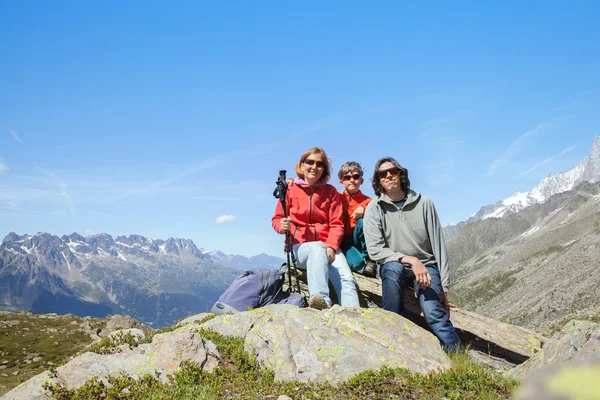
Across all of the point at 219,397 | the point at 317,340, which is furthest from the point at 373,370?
the point at 219,397

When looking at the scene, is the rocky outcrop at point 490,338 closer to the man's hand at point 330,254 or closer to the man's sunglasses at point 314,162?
the man's hand at point 330,254

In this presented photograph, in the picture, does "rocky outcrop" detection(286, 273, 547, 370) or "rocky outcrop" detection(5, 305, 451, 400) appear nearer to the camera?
"rocky outcrop" detection(5, 305, 451, 400)

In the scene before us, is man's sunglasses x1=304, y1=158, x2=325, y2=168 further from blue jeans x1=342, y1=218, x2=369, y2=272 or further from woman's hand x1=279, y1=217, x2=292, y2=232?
blue jeans x1=342, y1=218, x2=369, y2=272

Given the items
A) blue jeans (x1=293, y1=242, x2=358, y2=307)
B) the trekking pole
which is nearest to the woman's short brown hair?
the trekking pole

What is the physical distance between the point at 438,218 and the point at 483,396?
16.0ft

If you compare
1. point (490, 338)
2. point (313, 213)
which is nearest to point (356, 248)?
point (313, 213)

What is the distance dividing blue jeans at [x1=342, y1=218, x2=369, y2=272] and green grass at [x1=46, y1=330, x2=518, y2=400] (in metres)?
4.82

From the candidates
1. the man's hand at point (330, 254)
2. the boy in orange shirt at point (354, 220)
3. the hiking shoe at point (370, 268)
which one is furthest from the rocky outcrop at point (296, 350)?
the hiking shoe at point (370, 268)

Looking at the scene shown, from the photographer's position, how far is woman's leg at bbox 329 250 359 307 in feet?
35.6

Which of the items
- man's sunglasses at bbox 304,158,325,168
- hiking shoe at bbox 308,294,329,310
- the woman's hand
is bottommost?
hiking shoe at bbox 308,294,329,310

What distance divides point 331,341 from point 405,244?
3390mm

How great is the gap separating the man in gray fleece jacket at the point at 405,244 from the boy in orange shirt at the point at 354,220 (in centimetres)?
157

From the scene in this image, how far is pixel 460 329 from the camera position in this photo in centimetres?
1143

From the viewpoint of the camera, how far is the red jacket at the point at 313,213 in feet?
37.7
